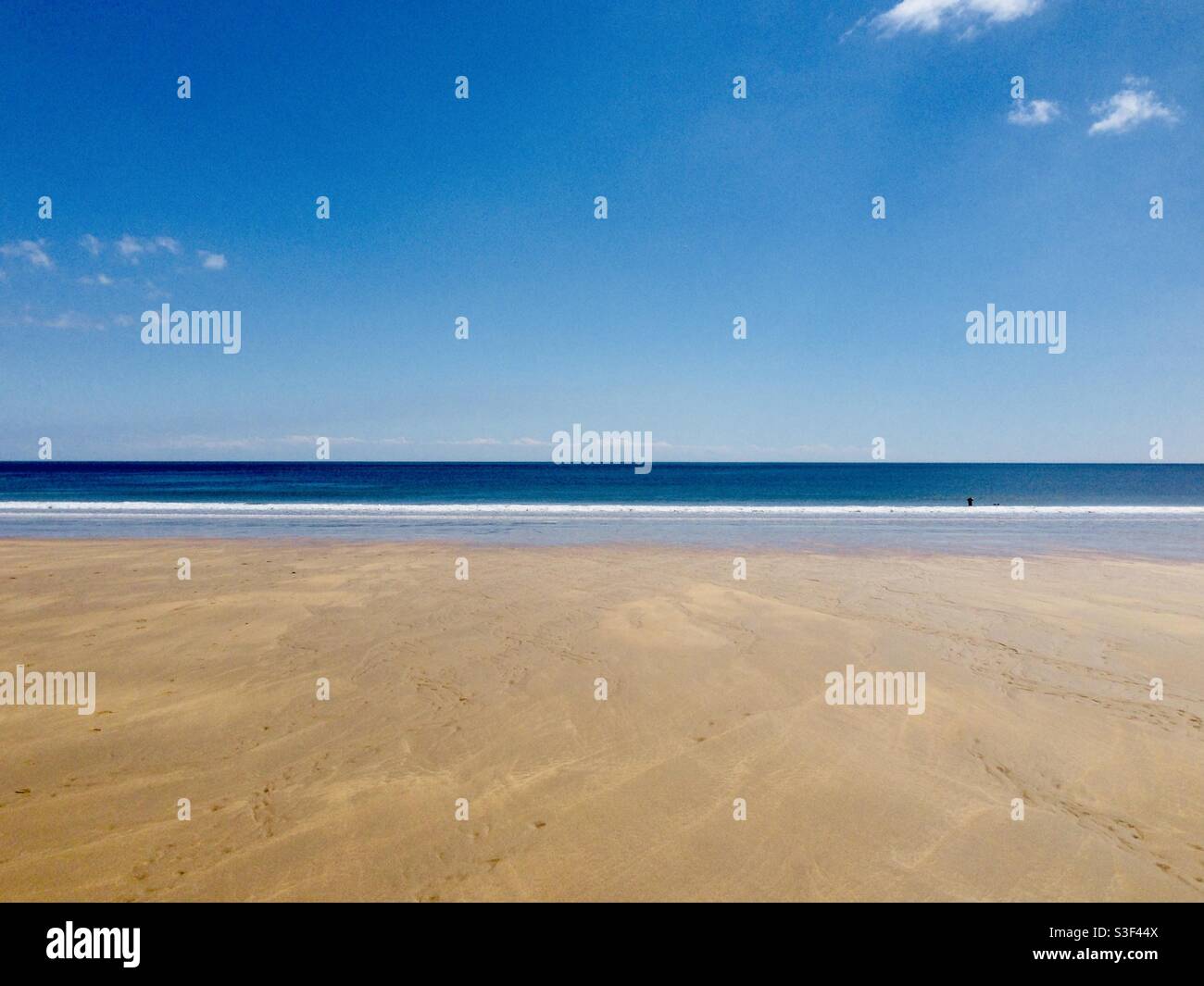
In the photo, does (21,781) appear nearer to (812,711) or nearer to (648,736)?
(648,736)

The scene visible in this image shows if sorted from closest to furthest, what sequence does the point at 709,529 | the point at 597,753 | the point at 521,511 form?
the point at 597,753, the point at 709,529, the point at 521,511

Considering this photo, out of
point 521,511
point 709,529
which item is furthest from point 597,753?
point 521,511

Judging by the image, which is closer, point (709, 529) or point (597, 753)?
point (597, 753)

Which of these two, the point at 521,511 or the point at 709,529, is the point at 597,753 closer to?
the point at 709,529

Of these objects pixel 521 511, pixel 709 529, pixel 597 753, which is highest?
pixel 521 511

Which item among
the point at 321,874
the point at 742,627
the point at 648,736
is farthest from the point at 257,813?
the point at 742,627

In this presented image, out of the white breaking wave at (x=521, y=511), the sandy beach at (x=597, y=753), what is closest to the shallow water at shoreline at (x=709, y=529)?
the white breaking wave at (x=521, y=511)

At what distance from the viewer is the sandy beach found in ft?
12.8

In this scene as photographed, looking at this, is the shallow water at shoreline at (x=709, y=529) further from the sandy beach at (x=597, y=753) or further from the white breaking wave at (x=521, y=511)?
the sandy beach at (x=597, y=753)

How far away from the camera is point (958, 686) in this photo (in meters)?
7.18

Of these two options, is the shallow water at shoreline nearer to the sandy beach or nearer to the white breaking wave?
the white breaking wave

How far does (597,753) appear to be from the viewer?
552 centimetres

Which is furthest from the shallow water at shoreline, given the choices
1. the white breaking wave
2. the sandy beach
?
the sandy beach
